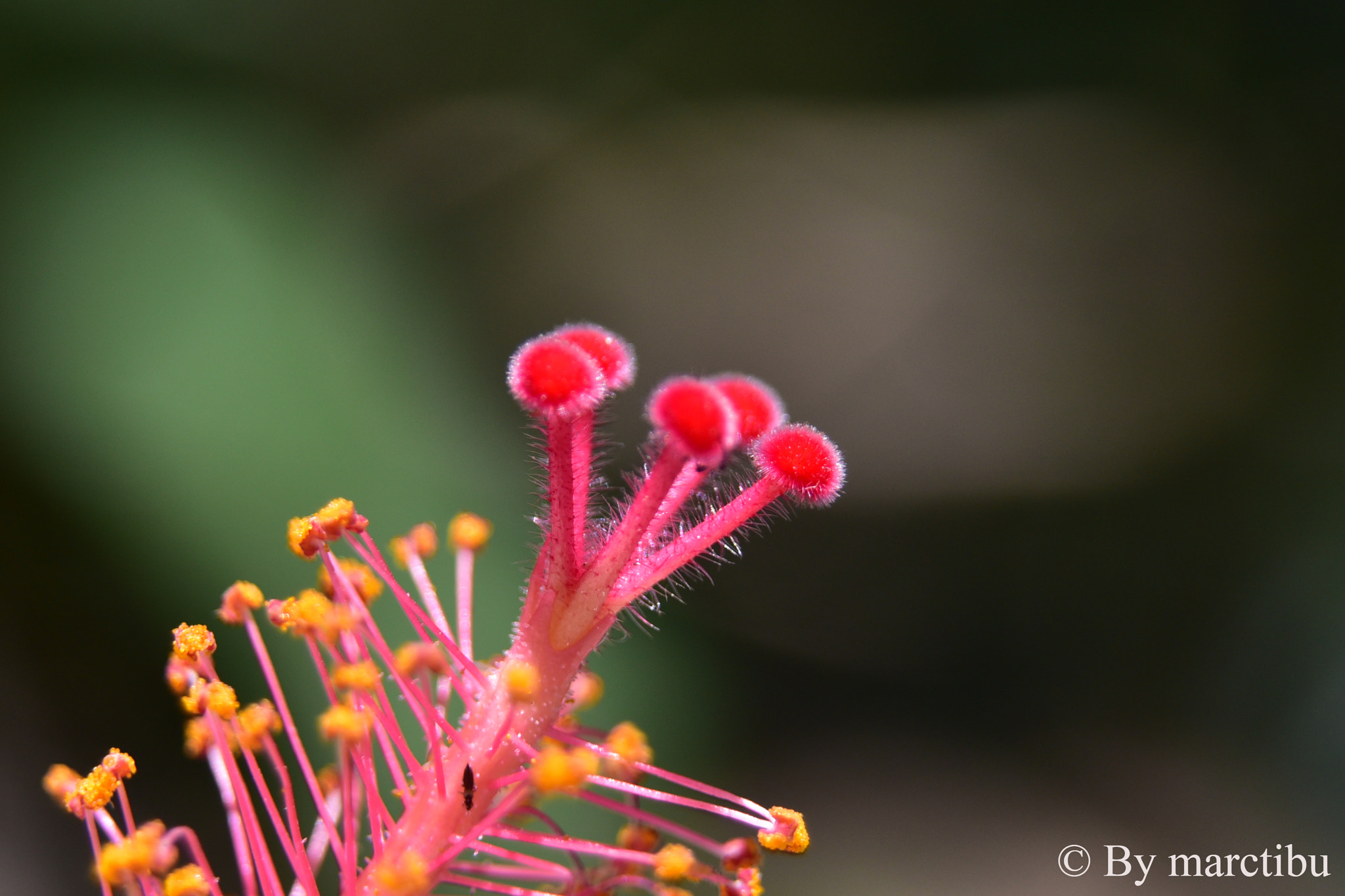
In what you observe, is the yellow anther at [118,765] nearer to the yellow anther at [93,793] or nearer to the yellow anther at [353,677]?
the yellow anther at [93,793]

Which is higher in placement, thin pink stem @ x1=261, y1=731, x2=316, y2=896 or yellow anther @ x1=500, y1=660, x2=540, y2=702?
yellow anther @ x1=500, y1=660, x2=540, y2=702

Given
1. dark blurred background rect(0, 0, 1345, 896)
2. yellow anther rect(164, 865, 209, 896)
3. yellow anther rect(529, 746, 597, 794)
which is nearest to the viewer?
yellow anther rect(529, 746, 597, 794)

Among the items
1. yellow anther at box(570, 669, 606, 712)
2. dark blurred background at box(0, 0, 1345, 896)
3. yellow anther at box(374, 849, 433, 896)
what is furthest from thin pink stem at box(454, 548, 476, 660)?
dark blurred background at box(0, 0, 1345, 896)

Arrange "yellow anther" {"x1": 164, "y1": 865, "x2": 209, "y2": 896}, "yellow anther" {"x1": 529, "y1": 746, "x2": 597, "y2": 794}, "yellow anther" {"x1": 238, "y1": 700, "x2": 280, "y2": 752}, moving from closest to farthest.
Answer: "yellow anther" {"x1": 529, "y1": 746, "x2": 597, "y2": 794} → "yellow anther" {"x1": 164, "y1": 865, "x2": 209, "y2": 896} → "yellow anther" {"x1": 238, "y1": 700, "x2": 280, "y2": 752}

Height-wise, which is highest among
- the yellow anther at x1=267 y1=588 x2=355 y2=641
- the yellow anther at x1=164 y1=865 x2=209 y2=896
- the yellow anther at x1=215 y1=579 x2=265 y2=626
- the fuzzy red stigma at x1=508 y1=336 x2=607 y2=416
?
the fuzzy red stigma at x1=508 y1=336 x2=607 y2=416

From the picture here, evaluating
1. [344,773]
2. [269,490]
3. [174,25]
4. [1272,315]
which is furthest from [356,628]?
[1272,315]

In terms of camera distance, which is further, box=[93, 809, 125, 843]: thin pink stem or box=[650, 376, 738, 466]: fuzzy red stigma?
box=[93, 809, 125, 843]: thin pink stem

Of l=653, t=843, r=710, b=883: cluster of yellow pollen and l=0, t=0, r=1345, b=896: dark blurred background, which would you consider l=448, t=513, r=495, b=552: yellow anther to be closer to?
l=653, t=843, r=710, b=883: cluster of yellow pollen

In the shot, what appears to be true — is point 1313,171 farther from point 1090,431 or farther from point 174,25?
point 174,25

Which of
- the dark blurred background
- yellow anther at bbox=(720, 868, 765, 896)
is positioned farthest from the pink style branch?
the dark blurred background
